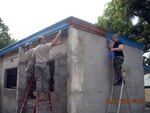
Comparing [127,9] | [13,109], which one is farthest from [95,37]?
[127,9]

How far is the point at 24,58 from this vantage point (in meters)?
8.85

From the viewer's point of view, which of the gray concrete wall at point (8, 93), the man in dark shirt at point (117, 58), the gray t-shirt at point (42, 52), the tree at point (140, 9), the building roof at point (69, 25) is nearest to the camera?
the gray t-shirt at point (42, 52)

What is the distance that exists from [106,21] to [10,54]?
11.7 metres

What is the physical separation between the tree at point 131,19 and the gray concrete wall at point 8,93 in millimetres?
8553

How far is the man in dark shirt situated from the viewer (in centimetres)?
759

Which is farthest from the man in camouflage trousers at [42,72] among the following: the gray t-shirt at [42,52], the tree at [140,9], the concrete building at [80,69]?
the tree at [140,9]

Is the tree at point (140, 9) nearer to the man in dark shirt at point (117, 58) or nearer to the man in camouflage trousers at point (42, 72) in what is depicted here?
the man in dark shirt at point (117, 58)

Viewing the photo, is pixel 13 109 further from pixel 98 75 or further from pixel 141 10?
pixel 141 10

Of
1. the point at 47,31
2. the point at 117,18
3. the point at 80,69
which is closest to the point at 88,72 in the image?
the point at 80,69

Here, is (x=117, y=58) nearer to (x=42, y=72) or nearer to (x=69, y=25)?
(x=69, y=25)

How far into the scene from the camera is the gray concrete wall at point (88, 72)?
6574 mm

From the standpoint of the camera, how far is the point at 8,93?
1071 cm

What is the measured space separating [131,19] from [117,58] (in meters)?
9.38

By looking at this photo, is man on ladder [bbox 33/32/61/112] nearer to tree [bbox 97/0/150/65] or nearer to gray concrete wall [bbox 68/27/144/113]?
gray concrete wall [bbox 68/27/144/113]
